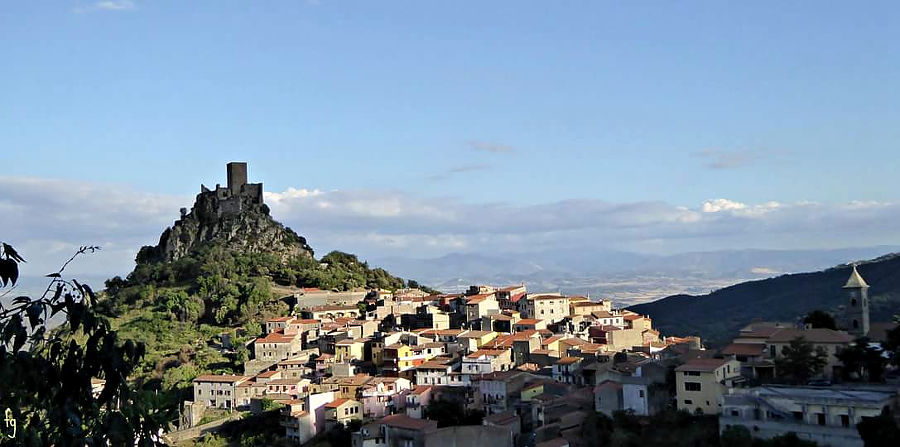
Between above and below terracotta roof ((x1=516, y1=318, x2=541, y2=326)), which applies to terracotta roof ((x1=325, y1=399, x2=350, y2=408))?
below

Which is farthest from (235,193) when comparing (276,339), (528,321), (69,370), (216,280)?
(69,370)

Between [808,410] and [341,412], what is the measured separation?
15974mm

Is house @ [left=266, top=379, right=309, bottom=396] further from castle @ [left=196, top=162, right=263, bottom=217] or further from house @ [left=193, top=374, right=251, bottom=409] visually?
castle @ [left=196, top=162, right=263, bottom=217]

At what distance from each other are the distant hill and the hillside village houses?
2237 cm

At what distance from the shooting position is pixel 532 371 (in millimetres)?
35469

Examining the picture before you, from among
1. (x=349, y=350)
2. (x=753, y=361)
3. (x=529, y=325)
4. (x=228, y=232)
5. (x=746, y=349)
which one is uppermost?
(x=228, y=232)

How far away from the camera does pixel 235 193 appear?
211 ft

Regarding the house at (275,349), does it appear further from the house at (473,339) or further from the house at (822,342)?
the house at (822,342)

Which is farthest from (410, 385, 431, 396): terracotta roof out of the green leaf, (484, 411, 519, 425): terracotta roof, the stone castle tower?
the green leaf

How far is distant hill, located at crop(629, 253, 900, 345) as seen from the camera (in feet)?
215

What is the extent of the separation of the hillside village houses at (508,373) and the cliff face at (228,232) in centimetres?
1172

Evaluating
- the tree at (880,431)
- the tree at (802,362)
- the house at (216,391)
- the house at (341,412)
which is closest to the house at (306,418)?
the house at (341,412)

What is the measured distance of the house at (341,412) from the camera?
111ft

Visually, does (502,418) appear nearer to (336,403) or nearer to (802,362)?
(336,403)
